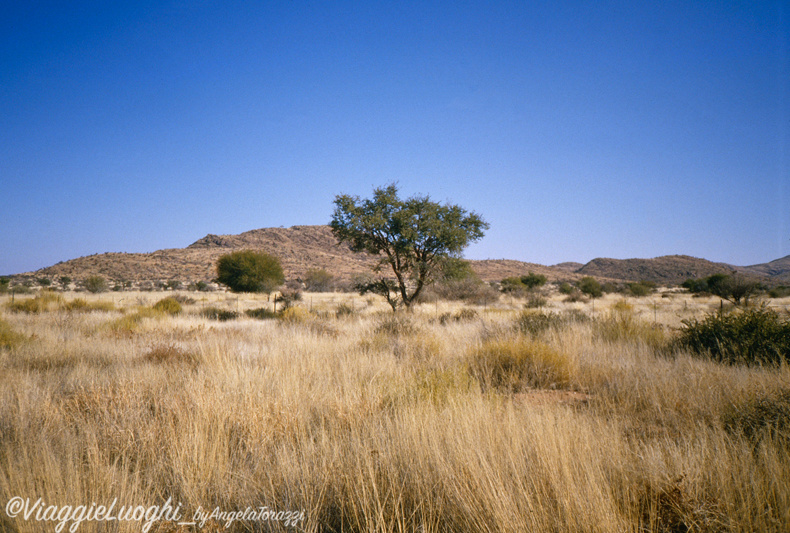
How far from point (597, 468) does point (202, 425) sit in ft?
11.8

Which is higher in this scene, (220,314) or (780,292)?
(780,292)

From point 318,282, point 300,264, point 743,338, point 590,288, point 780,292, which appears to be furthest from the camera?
point 300,264

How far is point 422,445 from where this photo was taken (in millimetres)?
3086

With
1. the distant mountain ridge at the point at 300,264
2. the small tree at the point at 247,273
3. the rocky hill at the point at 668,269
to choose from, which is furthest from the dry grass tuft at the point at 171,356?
the rocky hill at the point at 668,269

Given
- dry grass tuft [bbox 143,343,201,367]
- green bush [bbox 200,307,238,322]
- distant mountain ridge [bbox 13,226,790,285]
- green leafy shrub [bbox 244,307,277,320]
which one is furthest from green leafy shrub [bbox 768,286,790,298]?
dry grass tuft [bbox 143,343,201,367]

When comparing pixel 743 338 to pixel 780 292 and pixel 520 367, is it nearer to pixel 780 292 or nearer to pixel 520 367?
pixel 520 367

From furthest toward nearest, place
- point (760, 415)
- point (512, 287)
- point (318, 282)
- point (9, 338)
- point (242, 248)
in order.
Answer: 1. point (242, 248)
2. point (318, 282)
3. point (512, 287)
4. point (9, 338)
5. point (760, 415)

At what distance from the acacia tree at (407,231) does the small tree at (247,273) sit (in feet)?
72.5

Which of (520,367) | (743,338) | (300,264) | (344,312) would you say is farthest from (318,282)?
(743,338)

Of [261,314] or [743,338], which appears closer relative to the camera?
[743,338]

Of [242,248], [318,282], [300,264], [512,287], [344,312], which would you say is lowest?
[344,312]

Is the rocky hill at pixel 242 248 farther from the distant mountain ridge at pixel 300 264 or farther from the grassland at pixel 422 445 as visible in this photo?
the grassland at pixel 422 445

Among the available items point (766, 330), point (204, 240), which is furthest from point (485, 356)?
point (204, 240)

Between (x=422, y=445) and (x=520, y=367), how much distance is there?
3859 millimetres
